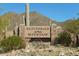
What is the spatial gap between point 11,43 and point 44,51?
0.56 metres

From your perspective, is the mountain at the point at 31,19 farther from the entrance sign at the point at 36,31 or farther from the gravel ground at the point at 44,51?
the gravel ground at the point at 44,51

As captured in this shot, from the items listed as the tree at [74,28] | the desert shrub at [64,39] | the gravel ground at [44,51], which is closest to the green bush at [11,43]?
the gravel ground at [44,51]

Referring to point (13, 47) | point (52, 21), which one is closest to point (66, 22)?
point (52, 21)

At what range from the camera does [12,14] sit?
1095cm

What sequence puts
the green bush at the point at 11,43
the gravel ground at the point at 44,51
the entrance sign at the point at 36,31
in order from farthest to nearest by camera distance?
the entrance sign at the point at 36,31 → the green bush at the point at 11,43 → the gravel ground at the point at 44,51

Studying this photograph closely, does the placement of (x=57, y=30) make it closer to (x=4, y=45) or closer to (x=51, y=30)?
(x=51, y=30)

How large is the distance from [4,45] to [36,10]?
0.79m

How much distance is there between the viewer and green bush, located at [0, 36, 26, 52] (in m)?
11.0

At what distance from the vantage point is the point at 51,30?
11180 mm

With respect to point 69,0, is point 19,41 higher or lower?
lower

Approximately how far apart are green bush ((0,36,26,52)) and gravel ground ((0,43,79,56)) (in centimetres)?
8

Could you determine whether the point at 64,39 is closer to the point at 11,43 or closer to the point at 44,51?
the point at 44,51

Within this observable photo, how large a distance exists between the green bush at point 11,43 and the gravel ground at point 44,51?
0.08 metres

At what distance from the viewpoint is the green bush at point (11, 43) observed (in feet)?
36.1
